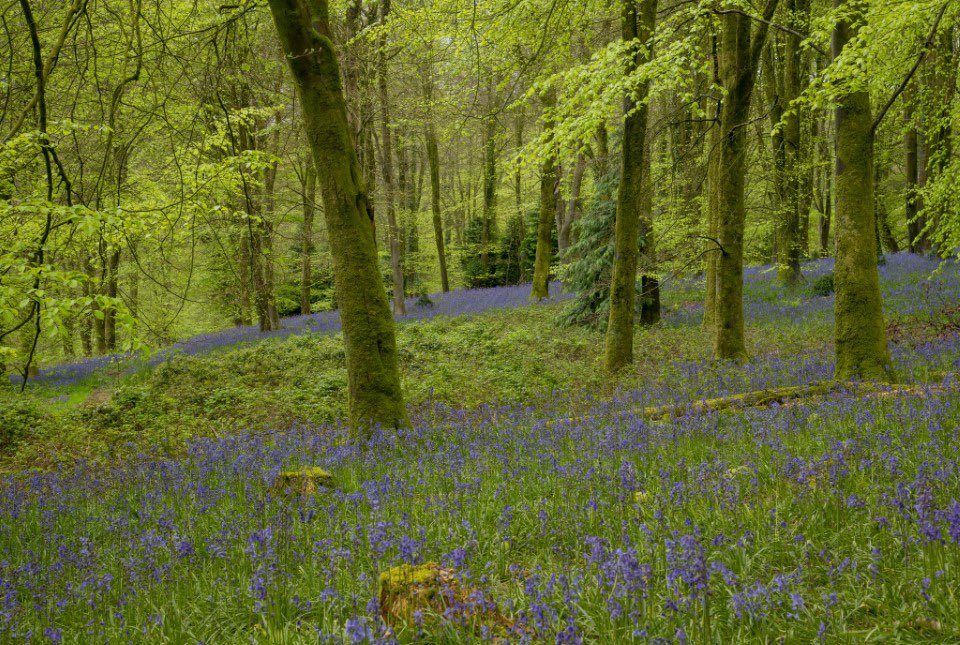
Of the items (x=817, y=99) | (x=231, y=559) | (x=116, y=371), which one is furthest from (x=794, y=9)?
(x=116, y=371)

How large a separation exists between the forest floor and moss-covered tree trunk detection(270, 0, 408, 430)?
2.64ft

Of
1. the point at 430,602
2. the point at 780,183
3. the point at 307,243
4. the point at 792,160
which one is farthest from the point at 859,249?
the point at 307,243

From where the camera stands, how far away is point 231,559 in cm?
352

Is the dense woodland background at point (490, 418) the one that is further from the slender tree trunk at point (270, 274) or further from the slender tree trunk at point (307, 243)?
the slender tree trunk at point (307, 243)

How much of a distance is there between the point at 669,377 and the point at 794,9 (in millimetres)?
14727

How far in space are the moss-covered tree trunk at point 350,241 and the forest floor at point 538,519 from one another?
803 millimetres

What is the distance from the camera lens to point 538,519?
3.79 m

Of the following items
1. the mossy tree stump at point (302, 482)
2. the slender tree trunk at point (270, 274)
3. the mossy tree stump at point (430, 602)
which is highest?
the slender tree trunk at point (270, 274)

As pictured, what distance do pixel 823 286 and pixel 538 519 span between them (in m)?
18.1

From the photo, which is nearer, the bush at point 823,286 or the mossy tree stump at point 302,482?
the mossy tree stump at point 302,482

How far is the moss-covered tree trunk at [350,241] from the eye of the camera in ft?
21.2

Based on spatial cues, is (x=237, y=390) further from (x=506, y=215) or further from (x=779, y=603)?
(x=506, y=215)

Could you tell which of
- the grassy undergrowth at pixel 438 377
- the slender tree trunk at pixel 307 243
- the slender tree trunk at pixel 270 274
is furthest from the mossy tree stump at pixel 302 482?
the slender tree trunk at pixel 270 274

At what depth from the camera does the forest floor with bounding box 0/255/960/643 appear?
8.13ft
